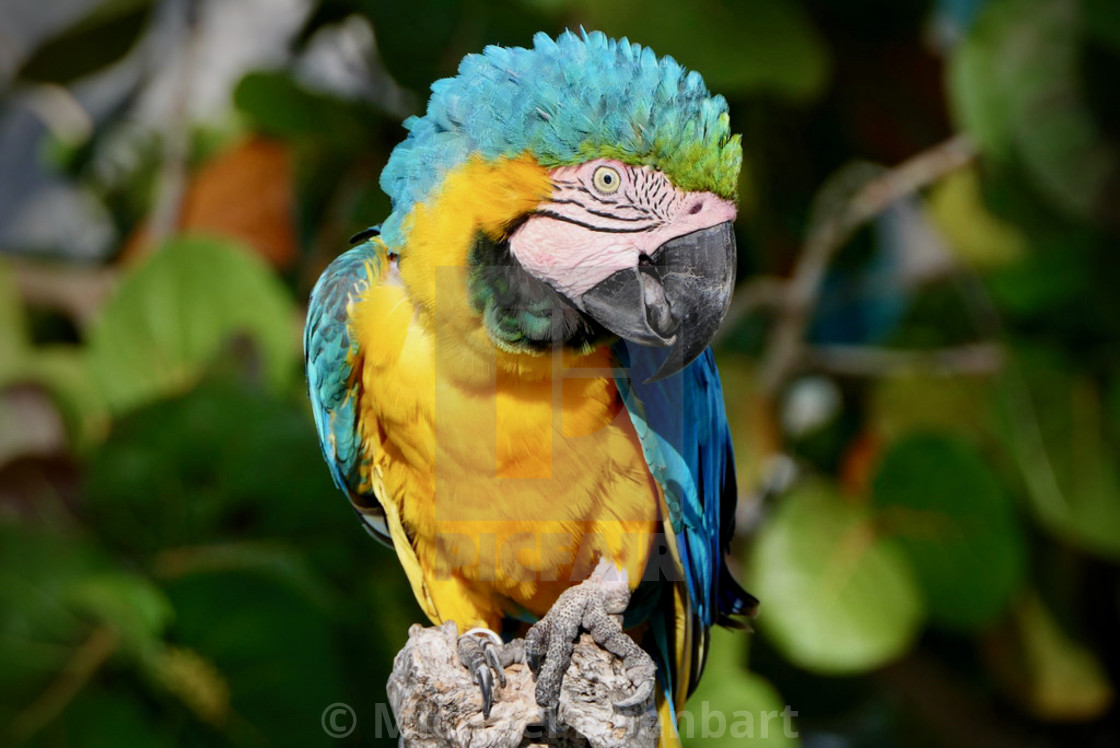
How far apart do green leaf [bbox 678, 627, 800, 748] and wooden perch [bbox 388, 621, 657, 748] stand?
2.22 feet

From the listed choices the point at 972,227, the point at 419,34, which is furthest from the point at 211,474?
the point at 972,227

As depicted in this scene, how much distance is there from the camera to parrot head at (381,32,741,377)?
2.59 ft

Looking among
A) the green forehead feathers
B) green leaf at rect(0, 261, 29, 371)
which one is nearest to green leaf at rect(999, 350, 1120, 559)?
the green forehead feathers

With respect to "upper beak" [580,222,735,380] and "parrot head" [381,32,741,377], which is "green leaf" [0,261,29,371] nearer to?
"parrot head" [381,32,741,377]

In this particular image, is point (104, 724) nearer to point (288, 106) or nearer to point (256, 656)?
point (256, 656)

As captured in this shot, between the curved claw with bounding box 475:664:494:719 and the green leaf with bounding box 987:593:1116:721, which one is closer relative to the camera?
the curved claw with bounding box 475:664:494:719

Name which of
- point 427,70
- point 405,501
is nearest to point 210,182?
point 427,70

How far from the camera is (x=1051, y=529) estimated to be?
75.0 inches

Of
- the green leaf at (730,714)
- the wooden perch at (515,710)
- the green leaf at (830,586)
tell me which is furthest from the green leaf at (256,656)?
the wooden perch at (515,710)

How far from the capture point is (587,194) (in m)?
0.81

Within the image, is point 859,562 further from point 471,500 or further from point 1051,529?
point 471,500

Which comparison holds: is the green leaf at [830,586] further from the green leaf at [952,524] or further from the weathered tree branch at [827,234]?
the weathered tree branch at [827,234]

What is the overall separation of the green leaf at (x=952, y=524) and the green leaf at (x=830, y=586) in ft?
0.13

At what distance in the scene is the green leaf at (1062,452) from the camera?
175 centimetres
